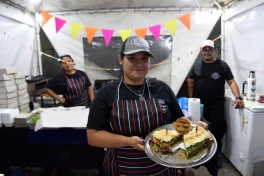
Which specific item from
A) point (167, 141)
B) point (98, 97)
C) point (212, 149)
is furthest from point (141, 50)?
point (212, 149)

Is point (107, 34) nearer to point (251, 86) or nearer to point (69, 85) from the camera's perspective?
point (69, 85)

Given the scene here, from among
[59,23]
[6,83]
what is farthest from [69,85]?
[59,23]

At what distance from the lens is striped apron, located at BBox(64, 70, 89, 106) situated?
114 inches

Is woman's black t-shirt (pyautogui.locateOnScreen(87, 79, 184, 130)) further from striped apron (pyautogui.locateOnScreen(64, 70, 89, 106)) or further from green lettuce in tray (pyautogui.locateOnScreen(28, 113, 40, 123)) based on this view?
striped apron (pyautogui.locateOnScreen(64, 70, 89, 106))

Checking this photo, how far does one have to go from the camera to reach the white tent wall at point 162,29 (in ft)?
12.3

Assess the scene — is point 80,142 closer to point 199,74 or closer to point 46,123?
point 46,123

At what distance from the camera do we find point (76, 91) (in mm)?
2943

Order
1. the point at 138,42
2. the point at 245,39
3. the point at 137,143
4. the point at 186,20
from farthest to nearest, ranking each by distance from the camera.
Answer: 1. the point at 186,20
2. the point at 245,39
3. the point at 138,42
4. the point at 137,143

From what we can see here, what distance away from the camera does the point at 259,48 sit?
2660mm

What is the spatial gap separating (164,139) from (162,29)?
316cm

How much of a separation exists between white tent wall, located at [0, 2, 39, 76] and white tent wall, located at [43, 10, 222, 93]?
379 millimetres

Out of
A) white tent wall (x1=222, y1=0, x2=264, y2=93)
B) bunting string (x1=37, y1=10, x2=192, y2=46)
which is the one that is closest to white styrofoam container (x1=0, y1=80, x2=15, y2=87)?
bunting string (x1=37, y1=10, x2=192, y2=46)

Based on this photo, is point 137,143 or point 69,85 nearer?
Answer: point 137,143

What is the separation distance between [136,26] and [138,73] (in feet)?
9.57
